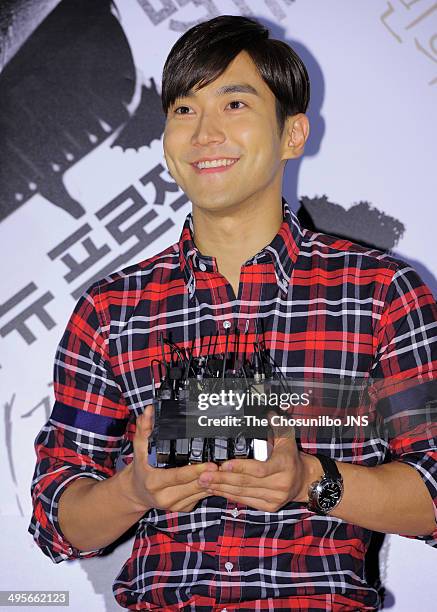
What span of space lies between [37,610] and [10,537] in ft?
0.68

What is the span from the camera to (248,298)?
166 cm

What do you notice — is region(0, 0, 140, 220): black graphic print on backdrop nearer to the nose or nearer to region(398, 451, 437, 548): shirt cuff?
the nose

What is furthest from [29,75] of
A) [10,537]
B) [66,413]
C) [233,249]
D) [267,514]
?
[267,514]

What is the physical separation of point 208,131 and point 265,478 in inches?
29.6

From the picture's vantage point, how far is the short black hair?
1.67m

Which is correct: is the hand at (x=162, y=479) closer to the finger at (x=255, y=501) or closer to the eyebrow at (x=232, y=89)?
the finger at (x=255, y=501)

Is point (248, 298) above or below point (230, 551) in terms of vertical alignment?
above

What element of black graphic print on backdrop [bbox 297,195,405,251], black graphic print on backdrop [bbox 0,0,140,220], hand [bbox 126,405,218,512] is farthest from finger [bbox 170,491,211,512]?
black graphic print on backdrop [bbox 0,0,140,220]

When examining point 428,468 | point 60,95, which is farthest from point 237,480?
point 60,95

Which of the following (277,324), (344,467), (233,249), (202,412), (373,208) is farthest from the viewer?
(373,208)

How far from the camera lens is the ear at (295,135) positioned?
179cm

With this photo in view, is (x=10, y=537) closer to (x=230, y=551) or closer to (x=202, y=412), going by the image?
(x=230, y=551)

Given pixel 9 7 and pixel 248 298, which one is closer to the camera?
pixel 248 298

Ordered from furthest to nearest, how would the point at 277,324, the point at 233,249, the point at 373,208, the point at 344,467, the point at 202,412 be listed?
the point at 373,208, the point at 233,249, the point at 277,324, the point at 344,467, the point at 202,412
